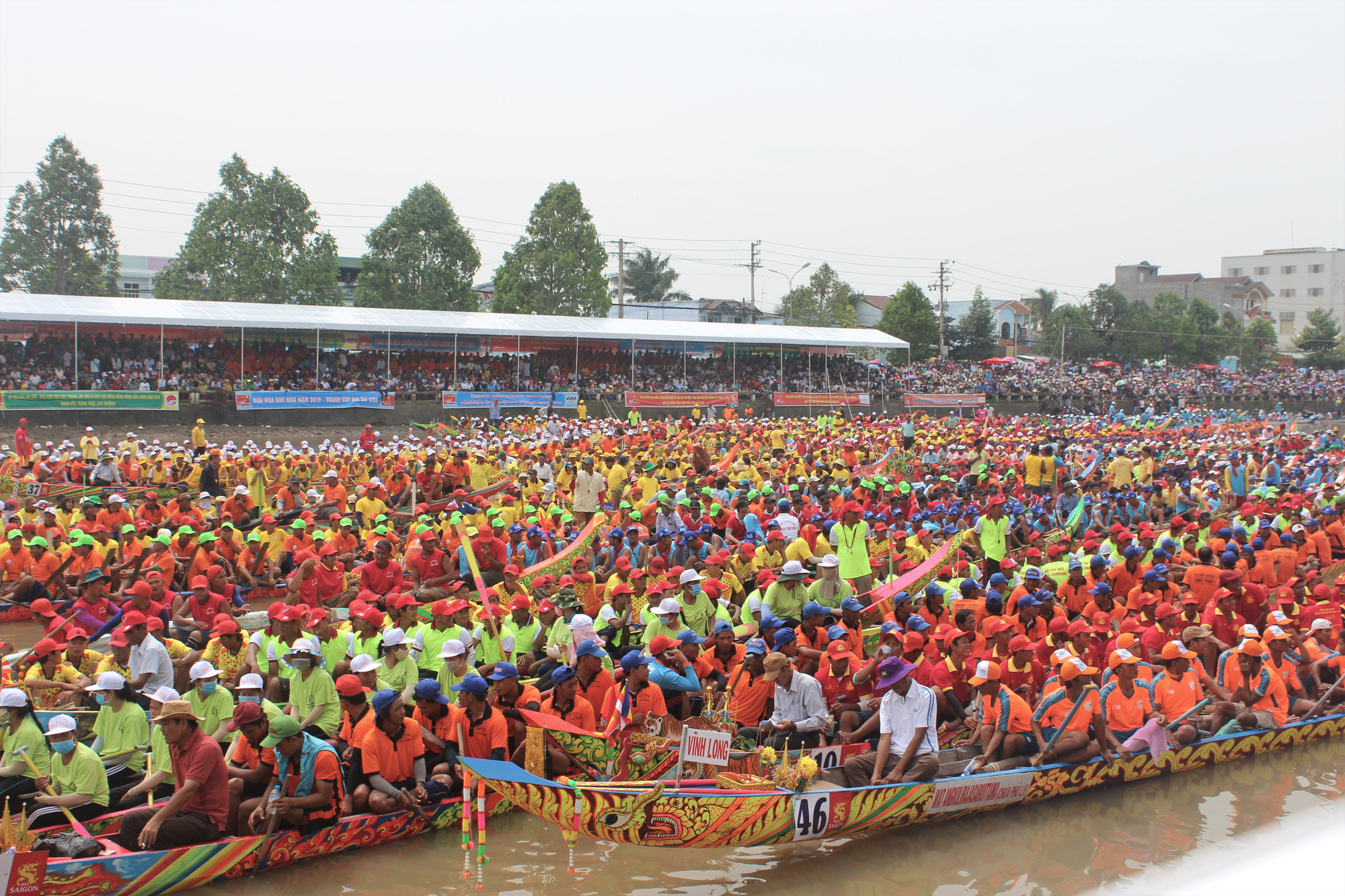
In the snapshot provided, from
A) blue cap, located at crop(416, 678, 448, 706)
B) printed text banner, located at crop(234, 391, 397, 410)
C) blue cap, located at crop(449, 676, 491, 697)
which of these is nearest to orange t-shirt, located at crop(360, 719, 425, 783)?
blue cap, located at crop(416, 678, 448, 706)

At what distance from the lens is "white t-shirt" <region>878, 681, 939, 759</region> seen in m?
6.47

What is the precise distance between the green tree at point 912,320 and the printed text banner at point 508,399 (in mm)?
26320

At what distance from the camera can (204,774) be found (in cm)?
556

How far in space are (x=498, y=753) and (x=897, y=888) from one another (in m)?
2.69

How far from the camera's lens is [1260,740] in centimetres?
803

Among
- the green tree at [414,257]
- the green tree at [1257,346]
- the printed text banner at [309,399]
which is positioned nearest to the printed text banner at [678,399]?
the printed text banner at [309,399]

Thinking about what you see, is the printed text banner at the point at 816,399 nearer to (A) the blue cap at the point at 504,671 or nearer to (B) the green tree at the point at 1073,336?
(B) the green tree at the point at 1073,336

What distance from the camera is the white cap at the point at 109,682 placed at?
611 centimetres

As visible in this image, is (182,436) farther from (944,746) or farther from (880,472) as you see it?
(944,746)

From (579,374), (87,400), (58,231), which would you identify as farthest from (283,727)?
(58,231)

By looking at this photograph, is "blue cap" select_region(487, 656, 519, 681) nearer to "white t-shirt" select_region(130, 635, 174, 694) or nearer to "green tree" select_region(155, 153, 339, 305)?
"white t-shirt" select_region(130, 635, 174, 694)

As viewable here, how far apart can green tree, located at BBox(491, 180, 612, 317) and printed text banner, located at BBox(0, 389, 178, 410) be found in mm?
19890

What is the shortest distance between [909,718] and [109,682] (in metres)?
5.08

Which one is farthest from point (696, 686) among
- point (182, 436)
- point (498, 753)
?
point (182, 436)
